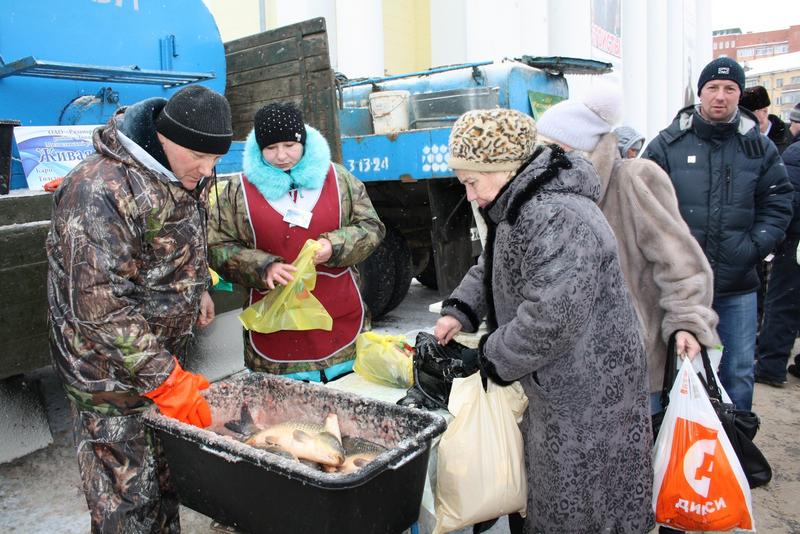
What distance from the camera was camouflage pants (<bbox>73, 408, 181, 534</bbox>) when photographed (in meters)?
1.86

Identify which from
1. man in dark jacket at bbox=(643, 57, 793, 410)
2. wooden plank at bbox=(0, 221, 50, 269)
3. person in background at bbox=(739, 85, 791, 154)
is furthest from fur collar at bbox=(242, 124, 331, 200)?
person in background at bbox=(739, 85, 791, 154)

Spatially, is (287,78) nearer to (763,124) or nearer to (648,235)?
(648,235)

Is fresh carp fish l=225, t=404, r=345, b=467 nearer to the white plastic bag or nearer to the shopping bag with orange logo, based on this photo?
the white plastic bag

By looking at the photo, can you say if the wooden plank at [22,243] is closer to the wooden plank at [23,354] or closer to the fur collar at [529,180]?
the wooden plank at [23,354]

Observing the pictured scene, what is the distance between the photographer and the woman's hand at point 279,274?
7.59 feet

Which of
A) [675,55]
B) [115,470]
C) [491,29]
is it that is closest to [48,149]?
[115,470]

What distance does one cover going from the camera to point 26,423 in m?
3.35

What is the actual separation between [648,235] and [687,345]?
1.29ft

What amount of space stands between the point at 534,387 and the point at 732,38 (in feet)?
235

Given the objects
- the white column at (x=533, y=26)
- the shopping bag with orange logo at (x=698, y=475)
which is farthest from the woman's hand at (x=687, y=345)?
the white column at (x=533, y=26)

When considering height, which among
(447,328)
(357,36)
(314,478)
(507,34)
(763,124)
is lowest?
(314,478)

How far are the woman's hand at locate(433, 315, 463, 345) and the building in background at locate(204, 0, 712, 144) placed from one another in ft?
19.9

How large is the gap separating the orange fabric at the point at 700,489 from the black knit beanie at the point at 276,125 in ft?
5.59

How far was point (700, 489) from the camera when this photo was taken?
6.58 feet
